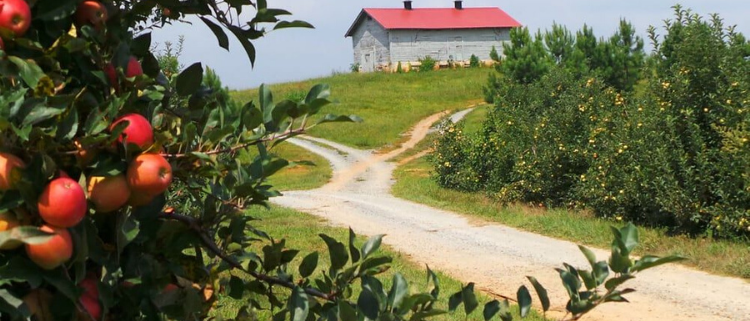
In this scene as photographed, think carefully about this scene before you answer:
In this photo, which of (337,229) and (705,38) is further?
(337,229)

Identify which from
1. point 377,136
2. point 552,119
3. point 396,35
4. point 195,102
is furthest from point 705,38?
point 396,35

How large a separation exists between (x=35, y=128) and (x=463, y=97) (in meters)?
39.9

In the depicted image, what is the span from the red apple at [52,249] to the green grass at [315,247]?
4.46 metres

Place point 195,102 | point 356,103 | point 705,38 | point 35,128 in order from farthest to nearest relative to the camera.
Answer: point 356,103 < point 705,38 < point 195,102 < point 35,128

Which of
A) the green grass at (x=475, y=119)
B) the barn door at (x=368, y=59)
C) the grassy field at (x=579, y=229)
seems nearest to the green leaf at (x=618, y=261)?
the grassy field at (x=579, y=229)

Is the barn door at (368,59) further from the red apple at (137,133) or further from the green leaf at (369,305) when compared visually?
the red apple at (137,133)

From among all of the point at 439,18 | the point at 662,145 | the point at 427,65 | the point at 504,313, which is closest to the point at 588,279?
the point at 504,313

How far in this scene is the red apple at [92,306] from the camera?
4.29ft

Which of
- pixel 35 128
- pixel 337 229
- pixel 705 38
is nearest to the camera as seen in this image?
pixel 35 128

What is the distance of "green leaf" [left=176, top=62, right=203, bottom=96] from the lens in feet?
5.26

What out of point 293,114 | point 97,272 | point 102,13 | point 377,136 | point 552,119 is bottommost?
point 377,136

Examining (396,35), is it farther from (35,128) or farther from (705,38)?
(35,128)

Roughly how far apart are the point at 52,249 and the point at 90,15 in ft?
1.49

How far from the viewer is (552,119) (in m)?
14.0
